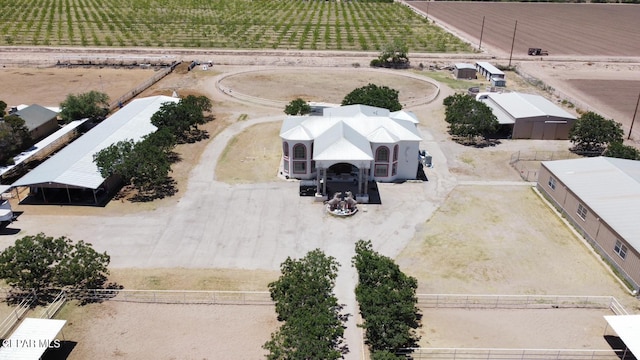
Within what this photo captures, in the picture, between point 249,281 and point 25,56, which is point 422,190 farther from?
point 25,56

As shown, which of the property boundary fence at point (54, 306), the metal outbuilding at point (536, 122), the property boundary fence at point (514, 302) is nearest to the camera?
the property boundary fence at point (54, 306)

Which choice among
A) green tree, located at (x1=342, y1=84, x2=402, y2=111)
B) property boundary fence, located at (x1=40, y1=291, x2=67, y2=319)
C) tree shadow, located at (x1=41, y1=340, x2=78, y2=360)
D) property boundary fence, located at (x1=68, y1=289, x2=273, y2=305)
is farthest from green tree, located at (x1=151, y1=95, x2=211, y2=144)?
tree shadow, located at (x1=41, y1=340, x2=78, y2=360)

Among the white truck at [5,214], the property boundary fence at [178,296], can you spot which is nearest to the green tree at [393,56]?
the white truck at [5,214]

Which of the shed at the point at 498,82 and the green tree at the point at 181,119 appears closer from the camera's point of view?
the green tree at the point at 181,119

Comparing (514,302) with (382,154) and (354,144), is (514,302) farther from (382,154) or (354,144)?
(382,154)

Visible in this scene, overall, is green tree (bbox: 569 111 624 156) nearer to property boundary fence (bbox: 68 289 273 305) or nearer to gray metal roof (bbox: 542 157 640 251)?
gray metal roof (bbox: 542 157 640 251)

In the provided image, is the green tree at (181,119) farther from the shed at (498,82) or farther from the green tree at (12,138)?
the shed at (498,82)
